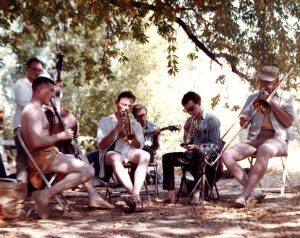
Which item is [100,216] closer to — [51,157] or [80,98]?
[51,157]

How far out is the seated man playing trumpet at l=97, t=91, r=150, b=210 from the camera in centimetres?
630

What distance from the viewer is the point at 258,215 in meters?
5.46

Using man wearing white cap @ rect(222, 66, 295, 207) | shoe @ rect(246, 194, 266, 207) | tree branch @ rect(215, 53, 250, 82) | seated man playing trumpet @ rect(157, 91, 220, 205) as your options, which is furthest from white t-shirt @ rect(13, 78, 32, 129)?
tree branch @ rect(215, 53, 250, 82)

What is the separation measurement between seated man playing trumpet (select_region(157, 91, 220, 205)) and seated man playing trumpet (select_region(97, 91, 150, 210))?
550mm

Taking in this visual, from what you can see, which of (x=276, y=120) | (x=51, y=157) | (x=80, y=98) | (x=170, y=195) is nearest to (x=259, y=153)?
(x=276, y=120)

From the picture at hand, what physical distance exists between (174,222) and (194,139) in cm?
200

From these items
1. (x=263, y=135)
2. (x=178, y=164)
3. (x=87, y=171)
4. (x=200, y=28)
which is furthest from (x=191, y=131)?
(x=200, y=28)

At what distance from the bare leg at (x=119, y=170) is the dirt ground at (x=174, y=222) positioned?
0.33m

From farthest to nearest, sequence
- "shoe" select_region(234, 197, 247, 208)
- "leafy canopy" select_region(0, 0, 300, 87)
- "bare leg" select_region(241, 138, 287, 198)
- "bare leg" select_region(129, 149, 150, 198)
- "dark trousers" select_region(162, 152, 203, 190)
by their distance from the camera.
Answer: "leafy canopy" select_region(0, 0, 300, 87) < "dark trousers" select_region(162, 152, 203, 190) < "bare leg" select_region(129, 149, 150, 198) < "bare leg" select_region(241, 138, 287, 198) < "shoe" select_region(234, 197, 247, 208)

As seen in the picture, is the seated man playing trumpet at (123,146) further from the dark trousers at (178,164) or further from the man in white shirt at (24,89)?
the man in white shirt at (24,89)

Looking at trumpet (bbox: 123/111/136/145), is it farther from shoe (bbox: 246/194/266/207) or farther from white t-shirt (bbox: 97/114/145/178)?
shoe (bbox: 246/194/266/207)

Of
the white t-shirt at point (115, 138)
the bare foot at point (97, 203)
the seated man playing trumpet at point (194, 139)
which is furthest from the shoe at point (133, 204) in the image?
the seated man playing trumpet at point (194, 139)

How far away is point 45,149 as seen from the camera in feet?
18.9

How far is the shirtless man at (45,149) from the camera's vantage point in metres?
5.60
